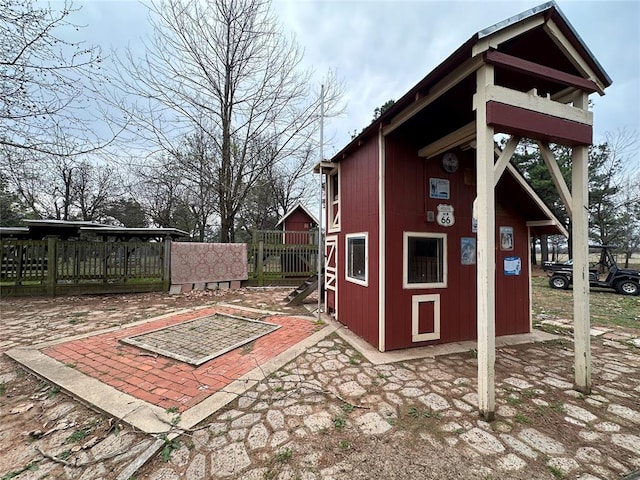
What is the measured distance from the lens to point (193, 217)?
2105 centimetres

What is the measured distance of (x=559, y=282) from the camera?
10633 millimetres

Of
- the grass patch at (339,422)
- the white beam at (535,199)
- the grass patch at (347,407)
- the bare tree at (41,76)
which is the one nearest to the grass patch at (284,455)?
the grass patch at (339,422)

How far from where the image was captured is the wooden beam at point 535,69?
238 cm

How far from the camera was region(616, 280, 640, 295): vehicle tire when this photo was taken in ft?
29.4

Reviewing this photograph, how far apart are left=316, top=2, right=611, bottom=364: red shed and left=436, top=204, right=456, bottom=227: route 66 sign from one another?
16 mm

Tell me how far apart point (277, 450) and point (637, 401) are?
359 cm

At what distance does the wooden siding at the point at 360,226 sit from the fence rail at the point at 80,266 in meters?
6.14

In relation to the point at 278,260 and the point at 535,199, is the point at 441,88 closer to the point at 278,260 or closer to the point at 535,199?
the point at 535,199

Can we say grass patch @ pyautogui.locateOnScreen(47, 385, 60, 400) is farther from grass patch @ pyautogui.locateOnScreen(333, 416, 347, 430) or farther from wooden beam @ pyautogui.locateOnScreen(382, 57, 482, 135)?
wooden beam @ pyautogui.locateOnScreen(382, 57, 482, 135)

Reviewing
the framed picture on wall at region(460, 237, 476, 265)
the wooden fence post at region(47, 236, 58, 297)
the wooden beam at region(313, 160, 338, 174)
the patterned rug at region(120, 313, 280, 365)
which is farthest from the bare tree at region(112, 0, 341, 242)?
the framed picture on wall at region(460, 237, 476, 265)

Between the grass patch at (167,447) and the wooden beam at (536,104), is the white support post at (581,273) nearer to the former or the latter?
the wooden beam at (536,104)

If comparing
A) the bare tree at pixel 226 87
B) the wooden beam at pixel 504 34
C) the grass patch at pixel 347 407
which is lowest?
the grass patch at pixel 347 407

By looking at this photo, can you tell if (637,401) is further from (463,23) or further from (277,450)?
(463,23)

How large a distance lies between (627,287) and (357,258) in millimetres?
10924
